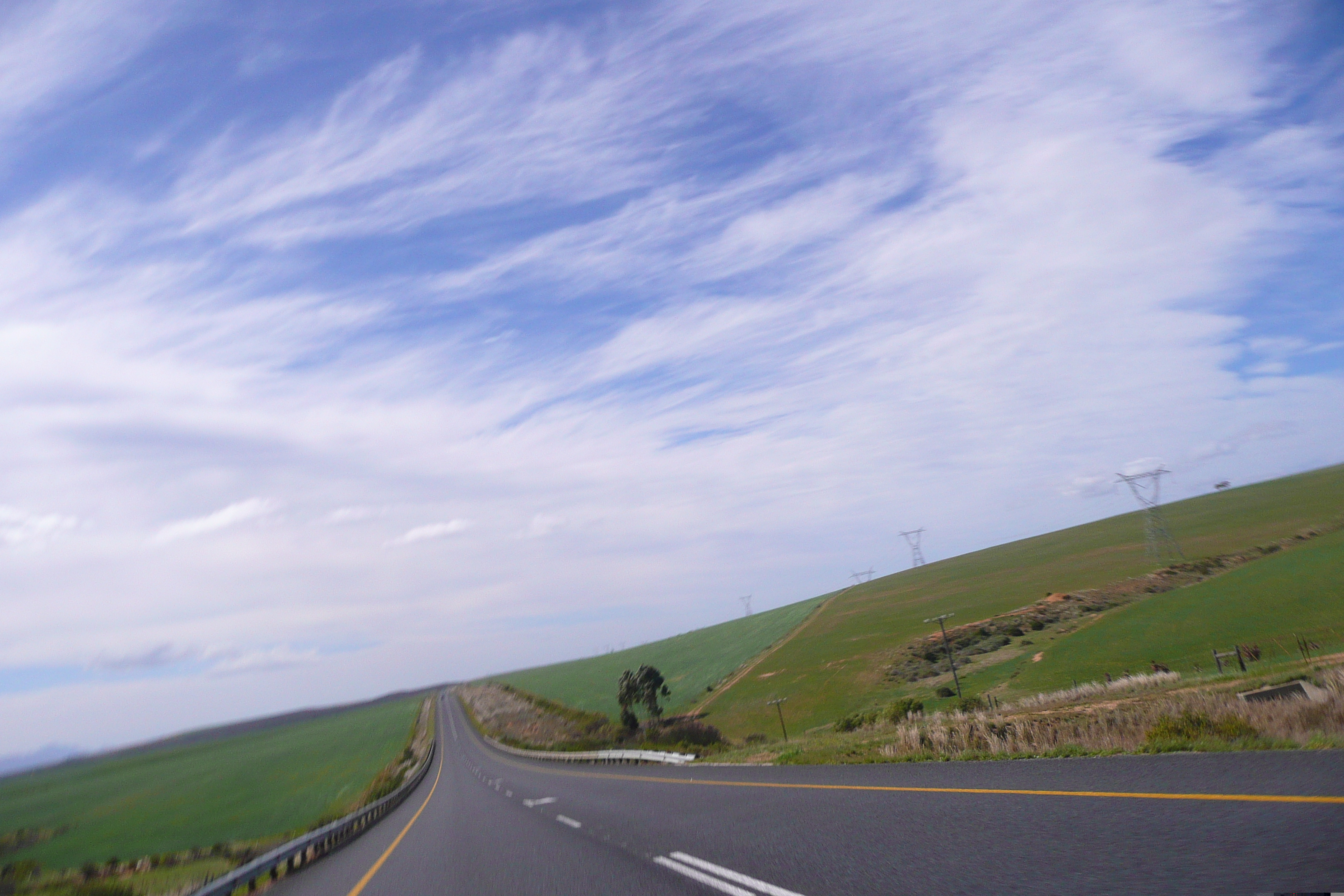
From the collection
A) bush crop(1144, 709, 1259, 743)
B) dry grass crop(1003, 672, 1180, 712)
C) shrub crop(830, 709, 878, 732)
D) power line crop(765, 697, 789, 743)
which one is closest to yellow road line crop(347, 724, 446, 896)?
bush crop(1144, 709, 1259, 743)

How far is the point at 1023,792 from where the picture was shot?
9945 mm

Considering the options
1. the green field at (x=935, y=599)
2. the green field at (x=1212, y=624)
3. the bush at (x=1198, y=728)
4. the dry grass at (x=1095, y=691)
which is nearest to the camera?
the bush at (x=1198, y=728)

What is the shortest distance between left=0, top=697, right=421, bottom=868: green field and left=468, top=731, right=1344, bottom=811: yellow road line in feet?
96.5

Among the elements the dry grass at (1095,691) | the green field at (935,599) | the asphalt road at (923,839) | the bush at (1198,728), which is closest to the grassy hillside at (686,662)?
the green field at (935,599)

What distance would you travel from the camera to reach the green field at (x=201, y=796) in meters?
40.7

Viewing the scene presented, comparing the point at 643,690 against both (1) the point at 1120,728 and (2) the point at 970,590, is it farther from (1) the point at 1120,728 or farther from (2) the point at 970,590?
(1) the point at 1120,728

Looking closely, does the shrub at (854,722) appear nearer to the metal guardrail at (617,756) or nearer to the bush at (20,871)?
the metal guardrail at (617,756)

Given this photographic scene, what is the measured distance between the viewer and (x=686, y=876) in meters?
8.62

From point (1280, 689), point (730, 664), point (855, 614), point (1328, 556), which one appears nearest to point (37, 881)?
point (1280, 689)

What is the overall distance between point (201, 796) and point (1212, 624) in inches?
3259

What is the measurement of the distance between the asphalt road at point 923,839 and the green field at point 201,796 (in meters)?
30.1

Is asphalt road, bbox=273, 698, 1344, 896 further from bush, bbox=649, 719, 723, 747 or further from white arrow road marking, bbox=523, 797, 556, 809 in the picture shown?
bush, bbox=649, 719, 723, 747

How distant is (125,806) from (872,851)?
259ft

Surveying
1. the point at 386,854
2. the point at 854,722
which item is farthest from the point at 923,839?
the point at 854,722
